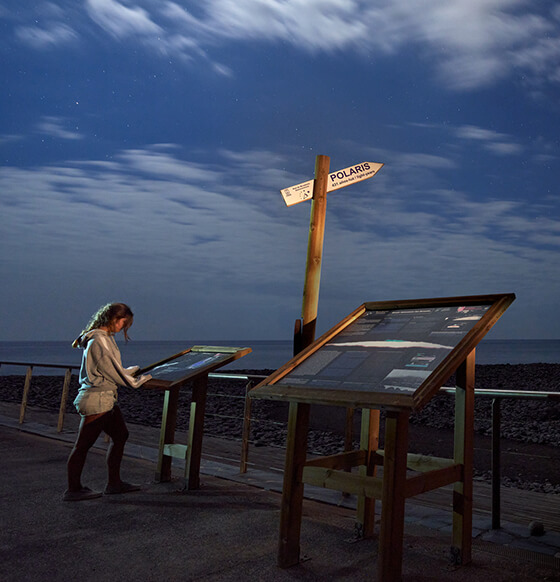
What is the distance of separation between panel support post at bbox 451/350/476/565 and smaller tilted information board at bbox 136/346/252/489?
194 cm

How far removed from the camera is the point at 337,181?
16.6 ft

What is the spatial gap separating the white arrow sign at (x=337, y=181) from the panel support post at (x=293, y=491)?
2284mm

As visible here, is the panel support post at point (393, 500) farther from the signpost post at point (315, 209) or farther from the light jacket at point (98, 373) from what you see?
the light jacket at point (98, 373)

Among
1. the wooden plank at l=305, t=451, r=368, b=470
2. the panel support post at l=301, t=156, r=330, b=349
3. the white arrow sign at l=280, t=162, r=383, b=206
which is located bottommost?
the wooden plank at l=305, t=451, r=368, b=470

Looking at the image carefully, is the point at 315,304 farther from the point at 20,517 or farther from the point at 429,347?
the point at 20,517

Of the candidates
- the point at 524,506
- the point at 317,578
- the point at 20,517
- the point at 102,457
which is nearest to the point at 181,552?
the point at 317,578

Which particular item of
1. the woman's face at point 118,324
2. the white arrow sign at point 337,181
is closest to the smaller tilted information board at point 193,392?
the woman's face at point 118,324

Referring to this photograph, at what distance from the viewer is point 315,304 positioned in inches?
196

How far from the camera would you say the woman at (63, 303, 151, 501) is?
4.32 m

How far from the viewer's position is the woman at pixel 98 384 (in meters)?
4.32

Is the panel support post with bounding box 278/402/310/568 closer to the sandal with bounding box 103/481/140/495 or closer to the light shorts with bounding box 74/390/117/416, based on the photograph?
the light shorts with bounding box 74/390/117/416

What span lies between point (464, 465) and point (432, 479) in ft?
1.04

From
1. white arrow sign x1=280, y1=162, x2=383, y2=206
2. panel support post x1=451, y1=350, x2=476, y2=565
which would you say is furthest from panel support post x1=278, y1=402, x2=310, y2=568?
white arrow sign x1=280, y1=162, x2=383, y2=206

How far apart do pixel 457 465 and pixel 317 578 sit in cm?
101
